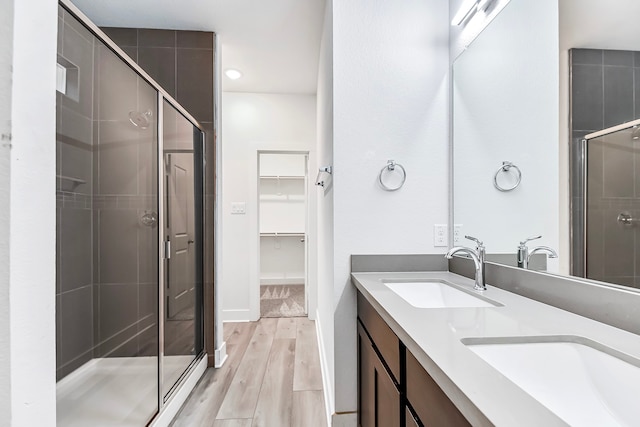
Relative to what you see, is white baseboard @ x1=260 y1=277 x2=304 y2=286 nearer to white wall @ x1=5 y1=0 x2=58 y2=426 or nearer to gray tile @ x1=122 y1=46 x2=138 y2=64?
gray tile @ x1=122 y1=46 x2=138 y2=64

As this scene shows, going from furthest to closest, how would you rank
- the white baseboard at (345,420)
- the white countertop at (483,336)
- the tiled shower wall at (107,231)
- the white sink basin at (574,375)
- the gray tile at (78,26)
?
the tiled shower wall at (107,231) < the white baseboard at (345,420) < the gray tile at (78,26) < the white sink basin at (574,375) < the white countertop at (483,336)

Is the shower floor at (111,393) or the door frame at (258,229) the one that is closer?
the shower floor at (111,393)

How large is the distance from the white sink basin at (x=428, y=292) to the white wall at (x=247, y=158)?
6.50ft

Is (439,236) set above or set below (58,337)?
above

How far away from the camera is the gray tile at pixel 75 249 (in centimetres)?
158

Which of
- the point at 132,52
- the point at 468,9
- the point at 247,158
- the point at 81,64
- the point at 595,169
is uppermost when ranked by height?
the point at 132,52

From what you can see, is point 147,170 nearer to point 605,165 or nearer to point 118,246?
point 118,246

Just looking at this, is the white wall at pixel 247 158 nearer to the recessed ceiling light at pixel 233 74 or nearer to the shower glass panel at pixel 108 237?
the recessed ceiling light at pixel 233 74

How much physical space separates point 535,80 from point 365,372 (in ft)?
4.33

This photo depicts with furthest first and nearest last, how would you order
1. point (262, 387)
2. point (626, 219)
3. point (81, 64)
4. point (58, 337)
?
point (262, 387) → point (58, 337) → point (81, 64) → point (626, 219)

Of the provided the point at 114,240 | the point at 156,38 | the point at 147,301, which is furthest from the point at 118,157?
the point at 156,38

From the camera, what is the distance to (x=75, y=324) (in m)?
1.70

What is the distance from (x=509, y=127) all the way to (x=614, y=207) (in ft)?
1.87

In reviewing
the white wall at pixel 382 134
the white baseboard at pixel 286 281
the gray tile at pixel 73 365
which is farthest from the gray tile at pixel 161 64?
the white baseboard at pixel 286 281
